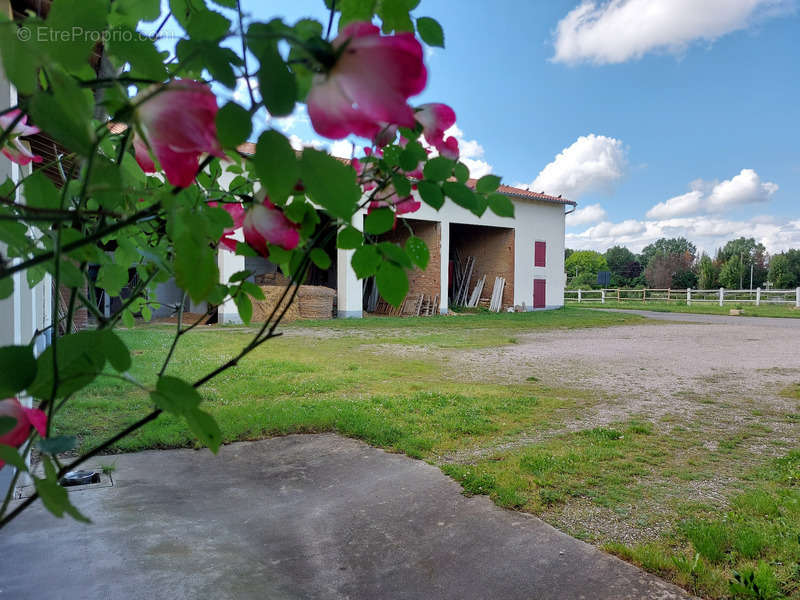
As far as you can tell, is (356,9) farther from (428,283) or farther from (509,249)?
(509,249)

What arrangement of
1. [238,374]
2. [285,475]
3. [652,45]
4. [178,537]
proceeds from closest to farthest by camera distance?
[178,537] → [285,475] → [238,374] → [652,45]

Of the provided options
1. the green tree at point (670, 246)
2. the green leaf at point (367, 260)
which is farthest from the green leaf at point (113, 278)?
the green tree at point (670, 246)

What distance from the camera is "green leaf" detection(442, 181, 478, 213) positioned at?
23.4 inches

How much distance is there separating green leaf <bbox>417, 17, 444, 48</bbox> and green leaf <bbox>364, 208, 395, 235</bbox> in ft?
0.66

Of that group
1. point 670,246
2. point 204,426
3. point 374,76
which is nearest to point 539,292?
point 204,426

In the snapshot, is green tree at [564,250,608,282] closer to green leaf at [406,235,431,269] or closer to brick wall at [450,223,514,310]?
brick wall at [450,223,514,310]

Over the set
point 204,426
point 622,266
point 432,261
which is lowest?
point 204,426

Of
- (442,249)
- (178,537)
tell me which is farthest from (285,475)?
(442,249)

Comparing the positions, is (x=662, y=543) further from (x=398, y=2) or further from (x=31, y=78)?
(x=31, y=78)

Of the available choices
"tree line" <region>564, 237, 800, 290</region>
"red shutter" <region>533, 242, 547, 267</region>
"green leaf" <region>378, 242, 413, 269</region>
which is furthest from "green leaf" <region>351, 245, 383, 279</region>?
"tree line" <region>564, 237, 800, 290</region>

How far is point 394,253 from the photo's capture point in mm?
623

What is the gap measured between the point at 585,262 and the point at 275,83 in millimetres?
70105

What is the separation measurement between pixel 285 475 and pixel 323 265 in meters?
2.52

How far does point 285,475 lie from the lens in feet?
9.60
